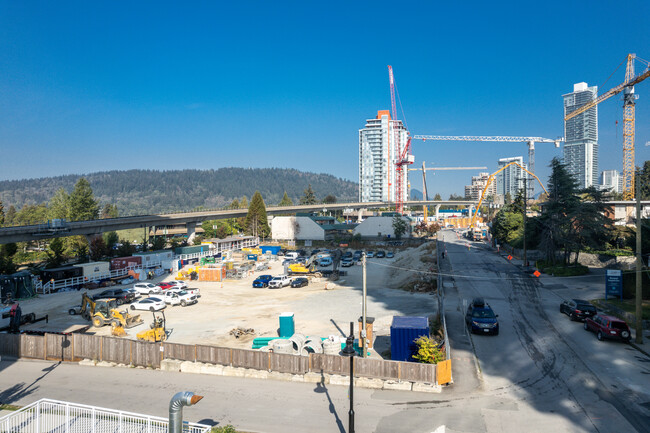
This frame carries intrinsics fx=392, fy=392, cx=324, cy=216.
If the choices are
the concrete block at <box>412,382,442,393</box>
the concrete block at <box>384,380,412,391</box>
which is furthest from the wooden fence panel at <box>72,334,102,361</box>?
the concrete block at <box>412,382,442,393</box>

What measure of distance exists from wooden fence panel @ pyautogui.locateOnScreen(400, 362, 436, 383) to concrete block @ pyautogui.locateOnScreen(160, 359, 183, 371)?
11.6 meters

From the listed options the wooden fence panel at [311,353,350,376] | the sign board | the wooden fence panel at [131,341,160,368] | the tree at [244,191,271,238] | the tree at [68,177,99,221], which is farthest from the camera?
the tree at [244,191,271,238]

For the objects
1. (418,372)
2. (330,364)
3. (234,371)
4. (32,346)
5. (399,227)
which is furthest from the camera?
(399,227)

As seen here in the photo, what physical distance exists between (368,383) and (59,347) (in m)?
18.0

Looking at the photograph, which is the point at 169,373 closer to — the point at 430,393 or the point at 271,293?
the point at 430,393

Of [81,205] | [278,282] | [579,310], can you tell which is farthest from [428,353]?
[81,205]

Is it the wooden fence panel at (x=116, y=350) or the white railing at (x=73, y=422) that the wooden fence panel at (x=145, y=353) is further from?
the white railing at (x=73, y=422)

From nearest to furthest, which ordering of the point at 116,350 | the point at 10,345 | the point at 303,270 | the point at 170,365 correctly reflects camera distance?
the point at 170,365
the point at 116,350
the point at 10,345
the point at 303,270

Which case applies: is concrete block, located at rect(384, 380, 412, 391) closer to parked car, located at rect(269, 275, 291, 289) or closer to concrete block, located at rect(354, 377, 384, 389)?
concrete block, located at rect(354, 377, 384, 389)

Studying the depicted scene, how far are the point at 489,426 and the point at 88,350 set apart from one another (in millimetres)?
21090

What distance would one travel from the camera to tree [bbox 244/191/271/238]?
328ft

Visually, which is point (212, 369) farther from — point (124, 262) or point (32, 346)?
point (124, 262)

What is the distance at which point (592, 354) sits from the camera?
2127 centimetres

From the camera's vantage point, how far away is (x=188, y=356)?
2073cm
